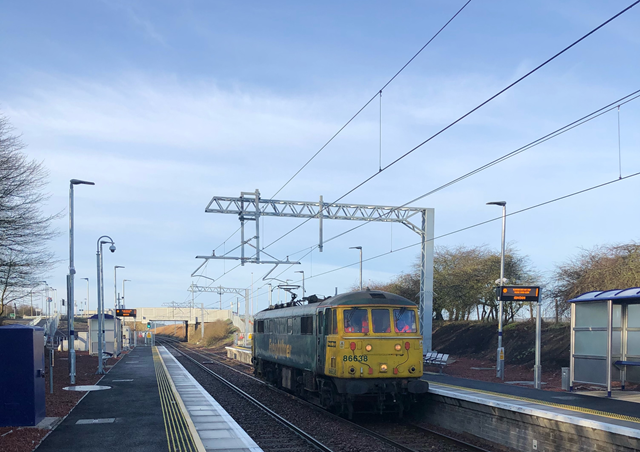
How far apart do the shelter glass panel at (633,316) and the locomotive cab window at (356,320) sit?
680cm

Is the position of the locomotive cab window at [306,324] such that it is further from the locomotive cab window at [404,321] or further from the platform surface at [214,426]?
the platform surface at [214,426]

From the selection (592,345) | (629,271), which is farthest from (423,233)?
(592,345)

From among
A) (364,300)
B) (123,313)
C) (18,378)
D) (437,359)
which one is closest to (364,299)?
(364,300)

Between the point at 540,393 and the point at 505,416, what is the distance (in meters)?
4.00

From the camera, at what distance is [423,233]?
30.0m

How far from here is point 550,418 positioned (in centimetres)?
1106

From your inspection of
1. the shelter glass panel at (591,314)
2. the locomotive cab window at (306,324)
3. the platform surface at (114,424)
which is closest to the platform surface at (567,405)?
the shelter glass panel at (591,314)

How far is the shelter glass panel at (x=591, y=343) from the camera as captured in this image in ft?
51.2

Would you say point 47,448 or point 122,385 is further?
point 122,385

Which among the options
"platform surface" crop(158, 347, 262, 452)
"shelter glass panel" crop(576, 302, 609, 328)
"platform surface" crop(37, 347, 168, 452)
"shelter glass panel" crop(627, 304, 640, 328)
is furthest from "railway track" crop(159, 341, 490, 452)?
"shelter glass panel" crop(627, 304, 640, 328)

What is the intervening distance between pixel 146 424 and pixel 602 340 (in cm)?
1122

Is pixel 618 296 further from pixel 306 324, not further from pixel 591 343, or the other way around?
pixel 306 324

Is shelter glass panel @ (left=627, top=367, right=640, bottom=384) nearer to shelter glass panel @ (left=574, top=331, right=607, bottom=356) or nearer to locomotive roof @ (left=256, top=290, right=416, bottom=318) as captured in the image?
shelter glass panel @ (left=574, top=331, right=607, bottom=356)

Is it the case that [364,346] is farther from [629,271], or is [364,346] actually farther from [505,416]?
[629,271]
